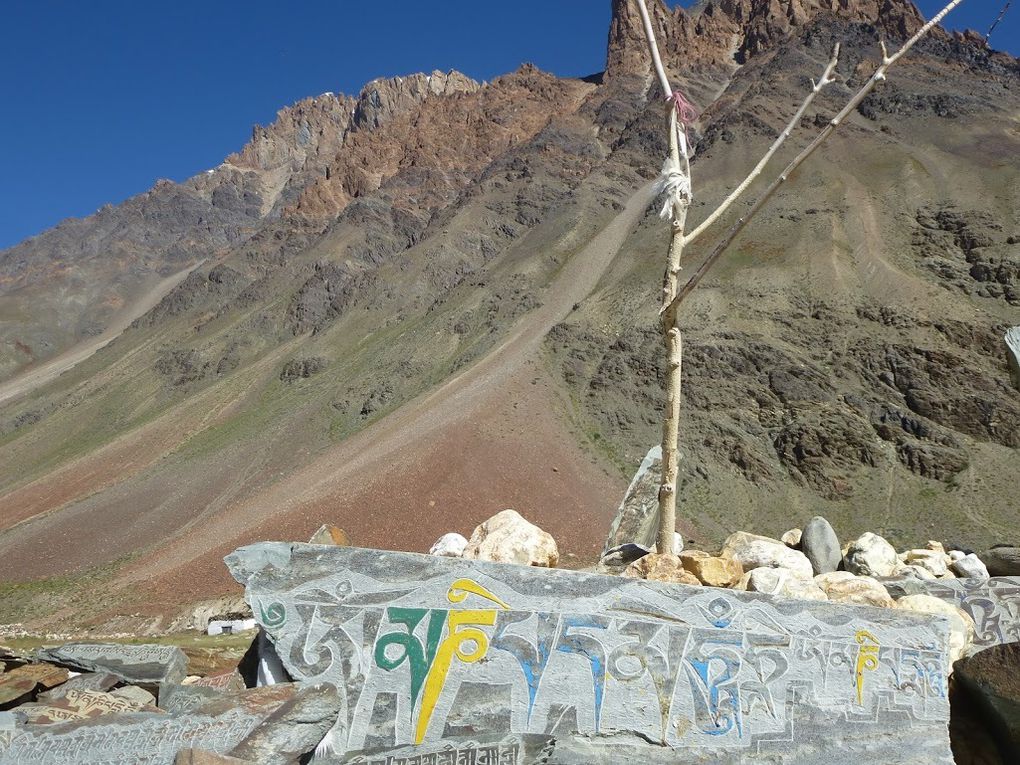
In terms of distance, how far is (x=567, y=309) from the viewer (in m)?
52.5

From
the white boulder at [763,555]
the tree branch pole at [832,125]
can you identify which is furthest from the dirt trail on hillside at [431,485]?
the tree branch pole at [832,125]

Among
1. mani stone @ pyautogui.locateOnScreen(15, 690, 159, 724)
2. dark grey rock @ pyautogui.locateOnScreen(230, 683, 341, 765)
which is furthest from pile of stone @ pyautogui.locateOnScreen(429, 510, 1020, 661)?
mani stone @ pyautogui.locateOnScreen(15, 690, 159, 724)

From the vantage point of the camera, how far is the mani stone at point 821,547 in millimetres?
10023

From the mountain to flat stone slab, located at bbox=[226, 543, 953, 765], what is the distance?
2024cm

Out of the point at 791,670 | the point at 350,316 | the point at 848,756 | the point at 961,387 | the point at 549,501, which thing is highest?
the point at 350,316

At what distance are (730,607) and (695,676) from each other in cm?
65

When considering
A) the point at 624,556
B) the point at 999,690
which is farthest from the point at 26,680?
the point at 999,690

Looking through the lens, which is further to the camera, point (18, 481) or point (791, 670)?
point (18, 481)

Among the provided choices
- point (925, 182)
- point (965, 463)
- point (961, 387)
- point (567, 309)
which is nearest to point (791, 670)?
point (965, 463)

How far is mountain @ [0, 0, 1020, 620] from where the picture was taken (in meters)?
30.6

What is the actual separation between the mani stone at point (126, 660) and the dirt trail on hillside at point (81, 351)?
94811 millimetres

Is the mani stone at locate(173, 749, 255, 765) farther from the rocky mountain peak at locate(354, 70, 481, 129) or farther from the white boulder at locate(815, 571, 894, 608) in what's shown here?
the rocky mountain peak at locate(354, 70, 481, 129)

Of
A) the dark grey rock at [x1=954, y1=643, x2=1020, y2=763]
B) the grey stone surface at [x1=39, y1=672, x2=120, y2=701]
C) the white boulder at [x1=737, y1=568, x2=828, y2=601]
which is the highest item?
the white boulder at [x1=737, y1=568, x2=828, y2=601]

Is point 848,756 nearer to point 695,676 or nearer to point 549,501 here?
point 695,676
